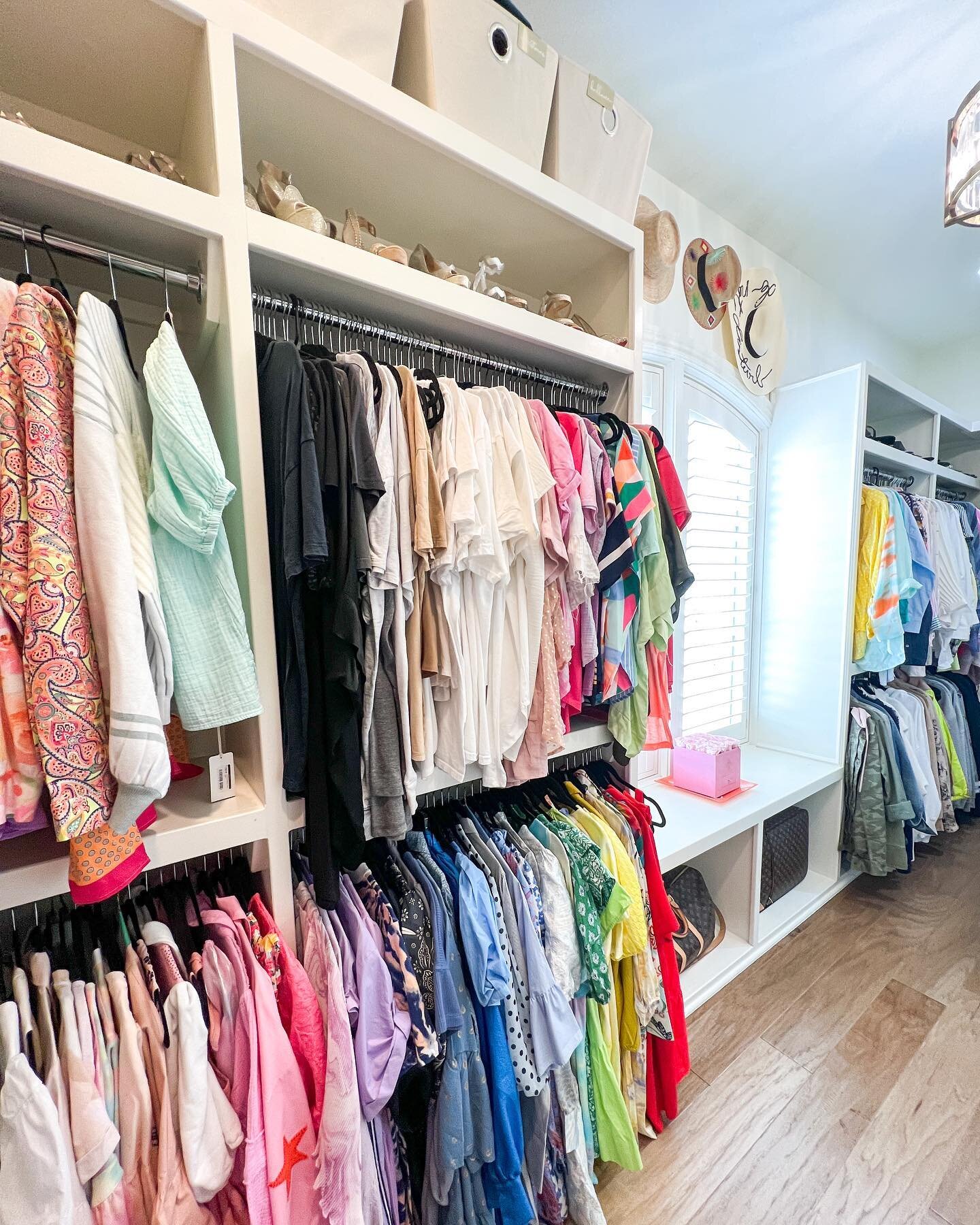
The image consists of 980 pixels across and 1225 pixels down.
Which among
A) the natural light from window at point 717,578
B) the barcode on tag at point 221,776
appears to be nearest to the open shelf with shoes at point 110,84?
the barcode on tag at point 221,776

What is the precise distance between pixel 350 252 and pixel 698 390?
178 centimetres

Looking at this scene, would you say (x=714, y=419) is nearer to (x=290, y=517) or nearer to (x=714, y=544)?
(x=714, y=544)

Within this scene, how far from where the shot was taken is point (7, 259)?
0.92 meters

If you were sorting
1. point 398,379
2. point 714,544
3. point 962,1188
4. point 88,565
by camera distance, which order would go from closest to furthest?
1. point 88,565
2. point 398,379
3. point 962,1188
4. point 714,544

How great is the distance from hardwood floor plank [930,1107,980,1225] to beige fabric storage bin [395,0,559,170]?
2.55 m

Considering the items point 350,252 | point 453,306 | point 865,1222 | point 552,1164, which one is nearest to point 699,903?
point 865,1222

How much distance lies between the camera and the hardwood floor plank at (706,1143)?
126 centimetres

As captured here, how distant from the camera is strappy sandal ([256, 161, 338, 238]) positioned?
0.92m

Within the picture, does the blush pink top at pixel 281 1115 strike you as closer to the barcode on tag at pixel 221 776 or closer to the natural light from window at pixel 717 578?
the barcode on tag at pixel 221 776

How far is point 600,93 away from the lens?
119 cm

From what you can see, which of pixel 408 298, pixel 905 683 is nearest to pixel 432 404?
pixel 408 298

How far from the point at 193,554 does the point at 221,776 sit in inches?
15.1

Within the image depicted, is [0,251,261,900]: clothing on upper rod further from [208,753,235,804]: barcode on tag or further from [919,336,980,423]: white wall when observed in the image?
[919,336,980,423]: white wall

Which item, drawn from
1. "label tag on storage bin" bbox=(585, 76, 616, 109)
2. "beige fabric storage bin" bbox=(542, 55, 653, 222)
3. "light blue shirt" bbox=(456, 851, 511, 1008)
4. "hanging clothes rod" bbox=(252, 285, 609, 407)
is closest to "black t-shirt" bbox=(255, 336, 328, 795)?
"hanging clothes rod" bbox=(252, 285, 609, 407)
